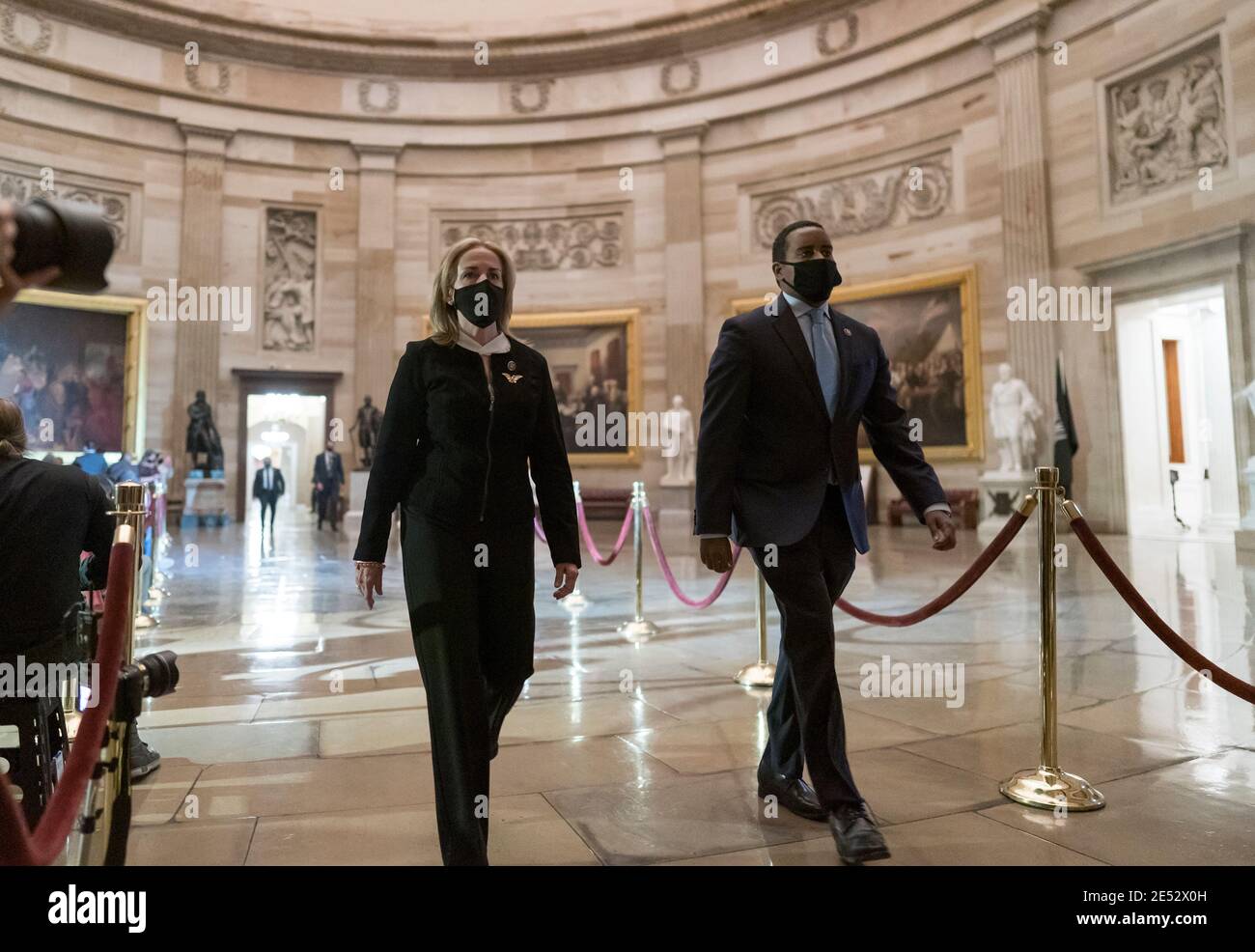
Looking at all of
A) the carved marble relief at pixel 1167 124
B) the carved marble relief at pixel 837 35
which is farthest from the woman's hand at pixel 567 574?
the carved marble relief at pixel 837 35

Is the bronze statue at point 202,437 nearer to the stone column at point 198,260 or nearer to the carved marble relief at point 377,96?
the stone column at point 198,260

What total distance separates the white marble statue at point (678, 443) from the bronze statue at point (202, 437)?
9.69 metres

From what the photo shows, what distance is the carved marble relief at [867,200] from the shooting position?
16516 mm

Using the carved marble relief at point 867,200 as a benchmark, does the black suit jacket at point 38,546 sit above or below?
below

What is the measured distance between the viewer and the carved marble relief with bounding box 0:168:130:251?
674 inches

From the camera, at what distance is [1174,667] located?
184 inches

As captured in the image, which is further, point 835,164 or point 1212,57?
point 835,164

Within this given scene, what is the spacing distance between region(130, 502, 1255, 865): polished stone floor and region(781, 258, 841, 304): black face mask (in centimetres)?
176

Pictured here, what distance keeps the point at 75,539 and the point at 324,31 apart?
20.5 metres

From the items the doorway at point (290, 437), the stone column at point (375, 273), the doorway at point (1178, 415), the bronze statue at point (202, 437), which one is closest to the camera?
the doorway at point (1178, 415)

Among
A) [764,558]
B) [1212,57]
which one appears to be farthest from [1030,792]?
[1212,57]

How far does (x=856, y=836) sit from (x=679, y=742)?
1.25 metres

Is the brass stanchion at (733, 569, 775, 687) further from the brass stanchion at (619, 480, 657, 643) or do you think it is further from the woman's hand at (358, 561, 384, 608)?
the woman's hand at (358, 561, 384, 608)
